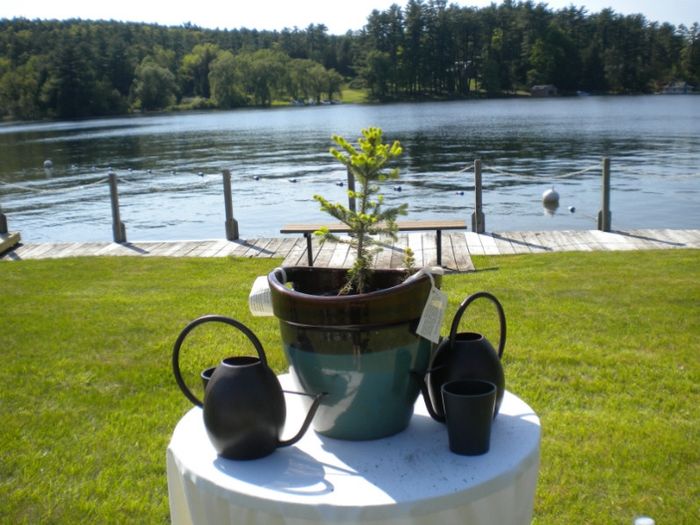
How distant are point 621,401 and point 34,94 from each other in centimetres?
9783

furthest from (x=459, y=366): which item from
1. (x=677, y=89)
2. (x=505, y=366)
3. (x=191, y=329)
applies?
(x=677, y=89)

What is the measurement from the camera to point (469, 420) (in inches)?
75.0

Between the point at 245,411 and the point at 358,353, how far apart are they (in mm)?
330

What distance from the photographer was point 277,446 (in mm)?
2031

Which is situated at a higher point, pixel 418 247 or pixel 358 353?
pixel 358 353

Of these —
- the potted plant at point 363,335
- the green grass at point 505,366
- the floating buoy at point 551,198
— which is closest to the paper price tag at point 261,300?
the potted plant at point 363,335

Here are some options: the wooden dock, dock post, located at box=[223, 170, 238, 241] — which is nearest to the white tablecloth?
the wooden dock

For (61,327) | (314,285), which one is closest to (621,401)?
(314,285)

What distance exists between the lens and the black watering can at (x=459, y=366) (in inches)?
81.2

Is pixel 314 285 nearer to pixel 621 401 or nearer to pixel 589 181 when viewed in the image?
pixel 621 401

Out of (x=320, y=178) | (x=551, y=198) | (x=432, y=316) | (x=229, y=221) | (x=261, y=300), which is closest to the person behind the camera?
(x=432, y=316)

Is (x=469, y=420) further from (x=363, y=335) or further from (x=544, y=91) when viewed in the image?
(x=544, y=91)

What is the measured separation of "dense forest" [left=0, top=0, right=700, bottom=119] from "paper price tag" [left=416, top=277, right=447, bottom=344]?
98694 millimetres

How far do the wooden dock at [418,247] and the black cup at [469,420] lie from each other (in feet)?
21.1
